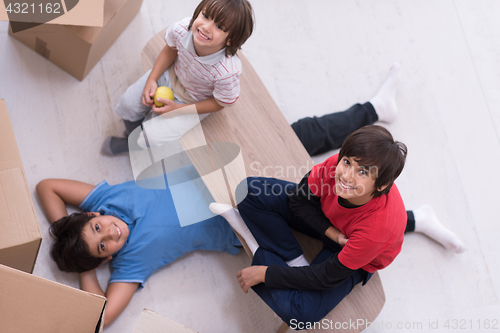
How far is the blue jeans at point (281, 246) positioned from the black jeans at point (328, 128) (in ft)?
0.80

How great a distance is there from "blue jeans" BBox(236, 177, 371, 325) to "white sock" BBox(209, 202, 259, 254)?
2 cm

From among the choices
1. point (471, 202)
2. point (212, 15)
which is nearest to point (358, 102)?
point (471, 202)

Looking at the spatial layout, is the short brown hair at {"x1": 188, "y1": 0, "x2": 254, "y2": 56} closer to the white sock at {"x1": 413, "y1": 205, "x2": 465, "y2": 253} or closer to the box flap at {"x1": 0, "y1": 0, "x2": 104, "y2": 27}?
the box flap at {"x1": 0, "y1": 0, "x2": 104, "y2": 27}

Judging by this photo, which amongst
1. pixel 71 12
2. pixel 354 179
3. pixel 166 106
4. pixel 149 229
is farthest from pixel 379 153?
pixel 71 12

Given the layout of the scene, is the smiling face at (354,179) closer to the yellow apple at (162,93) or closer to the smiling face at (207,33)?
the smiling face at (207,33)

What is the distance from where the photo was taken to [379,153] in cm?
79

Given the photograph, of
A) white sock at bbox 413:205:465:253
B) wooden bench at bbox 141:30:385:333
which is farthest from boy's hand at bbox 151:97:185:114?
white sock at bbox 413:205:465:253

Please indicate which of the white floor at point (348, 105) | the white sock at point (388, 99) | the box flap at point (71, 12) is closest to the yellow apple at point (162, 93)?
the box flap at point (71, 12)

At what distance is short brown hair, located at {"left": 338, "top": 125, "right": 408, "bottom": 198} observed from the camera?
2.61ft

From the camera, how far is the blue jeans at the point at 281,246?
103 cm

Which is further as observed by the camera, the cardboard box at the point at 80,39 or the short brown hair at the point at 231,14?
the cardboard box at the point at 80,39

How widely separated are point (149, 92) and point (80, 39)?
27 cm

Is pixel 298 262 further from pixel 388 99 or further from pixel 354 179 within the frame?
pixel 388 99

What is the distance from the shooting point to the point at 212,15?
2.86 ft
